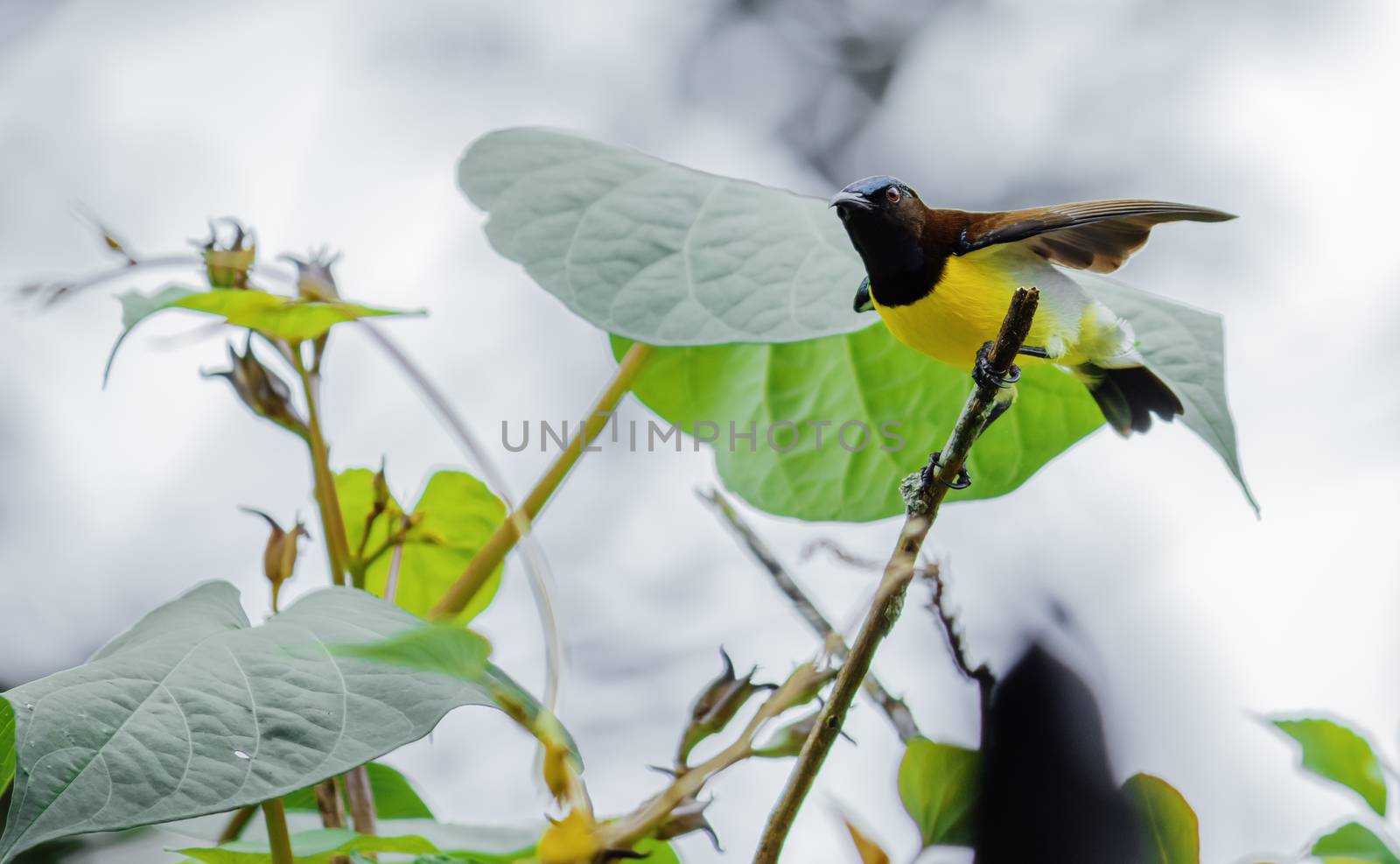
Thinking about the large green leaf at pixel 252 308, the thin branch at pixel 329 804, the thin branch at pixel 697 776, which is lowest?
the thin branch at pixel 329 804

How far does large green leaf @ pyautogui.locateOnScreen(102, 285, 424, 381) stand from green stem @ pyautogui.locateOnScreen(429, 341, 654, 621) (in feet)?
0.30

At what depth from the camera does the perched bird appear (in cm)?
35

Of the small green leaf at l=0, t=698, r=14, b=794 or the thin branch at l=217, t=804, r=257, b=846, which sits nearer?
the small green leaf at l=0, t=698, r=14, b=794

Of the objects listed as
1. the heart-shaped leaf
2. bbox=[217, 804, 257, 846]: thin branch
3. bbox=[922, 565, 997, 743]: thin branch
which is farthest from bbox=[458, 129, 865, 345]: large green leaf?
bbox=[217, 804, 257, 846]: thin branch

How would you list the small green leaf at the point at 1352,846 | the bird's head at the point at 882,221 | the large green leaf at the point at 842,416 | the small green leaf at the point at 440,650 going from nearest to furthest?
the small green leaf at the point at 440,650 < the small green leaf at the point at 1352,846 < the bird's head at the point at 882,221 < the large green leaf at the point at 842,416

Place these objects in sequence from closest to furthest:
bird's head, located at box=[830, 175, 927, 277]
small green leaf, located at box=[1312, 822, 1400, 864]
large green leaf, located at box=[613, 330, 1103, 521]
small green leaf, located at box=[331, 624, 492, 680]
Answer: small green leaf, located at box=[331, 624, 492, 680] → small green leaf, located at box=[1312, 822, 1400, 864] → bird's head, located at box=[830, 175, 927, 277] → large green leaf, located at box=[613, 330, 1103, 521]

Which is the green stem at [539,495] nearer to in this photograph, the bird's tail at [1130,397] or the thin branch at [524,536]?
the thin branch at [524,536]

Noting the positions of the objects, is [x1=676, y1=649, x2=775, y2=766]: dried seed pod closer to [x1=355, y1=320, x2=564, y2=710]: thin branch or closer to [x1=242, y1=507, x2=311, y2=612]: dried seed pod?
[x1=355, y1=320, x2=564, y2=710]: thin branch

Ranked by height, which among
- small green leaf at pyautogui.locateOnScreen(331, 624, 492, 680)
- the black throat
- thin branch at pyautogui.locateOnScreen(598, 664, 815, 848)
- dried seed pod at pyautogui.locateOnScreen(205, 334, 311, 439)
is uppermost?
the black throat

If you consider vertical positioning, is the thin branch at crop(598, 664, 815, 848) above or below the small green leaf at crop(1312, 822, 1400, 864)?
above

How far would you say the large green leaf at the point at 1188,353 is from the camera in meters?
0.38

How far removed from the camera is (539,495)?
1.47 feet

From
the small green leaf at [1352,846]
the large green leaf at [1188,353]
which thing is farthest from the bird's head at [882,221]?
the small green leaf at [1352,846]

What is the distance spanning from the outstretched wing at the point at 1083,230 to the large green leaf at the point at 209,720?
204mm
